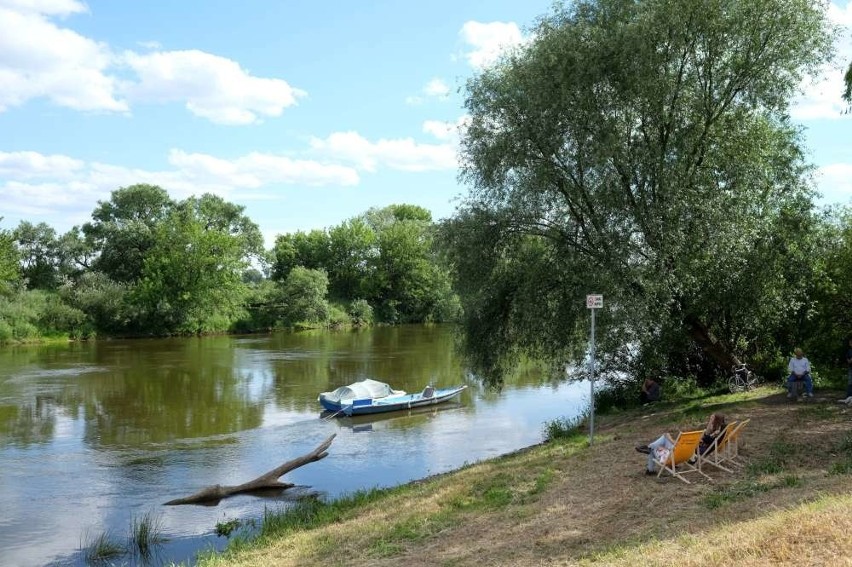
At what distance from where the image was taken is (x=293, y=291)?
71812 millimetres

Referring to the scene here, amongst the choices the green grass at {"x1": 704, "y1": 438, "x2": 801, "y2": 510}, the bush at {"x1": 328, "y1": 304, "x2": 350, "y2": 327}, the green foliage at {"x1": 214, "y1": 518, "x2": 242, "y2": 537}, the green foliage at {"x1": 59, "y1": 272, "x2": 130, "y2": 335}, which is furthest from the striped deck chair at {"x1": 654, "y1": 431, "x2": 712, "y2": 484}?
the bush at {"x1": 328, "y1": 304, "x2": 350, "y2": 327}

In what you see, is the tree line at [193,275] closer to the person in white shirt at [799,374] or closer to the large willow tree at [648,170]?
the large willow tree at [648,170]

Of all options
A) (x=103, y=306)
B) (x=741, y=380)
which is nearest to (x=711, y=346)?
(x=741, y=380)

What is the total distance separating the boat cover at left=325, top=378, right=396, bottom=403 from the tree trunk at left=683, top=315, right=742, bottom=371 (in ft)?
41.7

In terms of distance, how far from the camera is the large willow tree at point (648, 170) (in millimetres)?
15969

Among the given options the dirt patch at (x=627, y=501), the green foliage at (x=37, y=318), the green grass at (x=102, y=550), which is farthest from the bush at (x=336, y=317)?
the dirt patch at (x=627, y=501)

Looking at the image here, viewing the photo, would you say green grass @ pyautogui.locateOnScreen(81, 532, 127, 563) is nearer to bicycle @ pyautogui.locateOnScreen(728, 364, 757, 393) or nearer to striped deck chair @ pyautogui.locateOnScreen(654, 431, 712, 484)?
striped deck chair @ pyautogui.locateOnScreen(654, 431, 712, 484)

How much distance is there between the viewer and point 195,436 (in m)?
22.7

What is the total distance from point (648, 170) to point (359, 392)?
14697 millimetres

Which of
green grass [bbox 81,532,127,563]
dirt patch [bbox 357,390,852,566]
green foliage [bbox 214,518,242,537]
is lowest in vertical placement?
green grass [bbox 81,532,127,563]

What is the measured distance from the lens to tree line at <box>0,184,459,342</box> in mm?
59531

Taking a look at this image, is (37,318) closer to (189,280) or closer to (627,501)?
(189,280)

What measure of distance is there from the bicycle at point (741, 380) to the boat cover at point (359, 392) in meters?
13.4

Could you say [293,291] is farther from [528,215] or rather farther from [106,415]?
[528,215]
